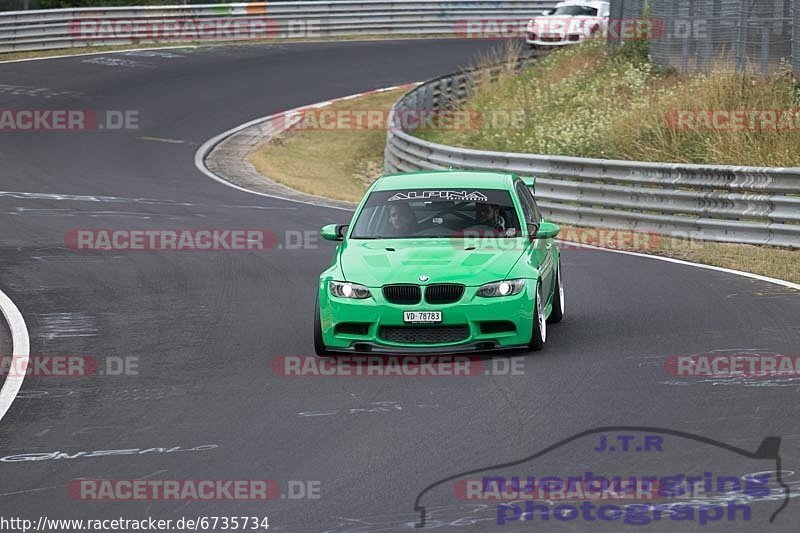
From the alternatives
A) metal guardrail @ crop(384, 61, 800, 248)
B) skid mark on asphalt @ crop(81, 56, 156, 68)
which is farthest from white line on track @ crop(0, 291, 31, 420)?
skid mark on asphalt @ crop(81, 56, 156, 68)

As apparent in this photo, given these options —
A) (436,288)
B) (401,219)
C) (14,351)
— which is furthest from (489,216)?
(14,351)

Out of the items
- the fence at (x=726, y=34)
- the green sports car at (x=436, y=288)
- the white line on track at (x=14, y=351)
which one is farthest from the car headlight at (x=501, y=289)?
the fence at (x=726, y=34)

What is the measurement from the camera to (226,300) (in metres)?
14.0

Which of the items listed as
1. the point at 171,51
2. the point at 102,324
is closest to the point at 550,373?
the point at 102,324

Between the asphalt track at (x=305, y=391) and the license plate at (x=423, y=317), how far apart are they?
0.68 meters

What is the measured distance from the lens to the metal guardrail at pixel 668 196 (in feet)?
58.0

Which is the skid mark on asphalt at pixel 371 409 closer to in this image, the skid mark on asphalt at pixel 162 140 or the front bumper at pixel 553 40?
the skid mark on asphalt at pixel 162 140

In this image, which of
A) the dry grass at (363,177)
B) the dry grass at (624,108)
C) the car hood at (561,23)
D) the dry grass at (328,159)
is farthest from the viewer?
the car hood at (561,23)

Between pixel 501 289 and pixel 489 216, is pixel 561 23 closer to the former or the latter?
pixel 489 216

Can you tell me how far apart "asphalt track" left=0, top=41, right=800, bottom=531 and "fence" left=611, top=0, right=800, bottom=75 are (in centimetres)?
989

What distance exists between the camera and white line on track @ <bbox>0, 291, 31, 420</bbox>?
9.81 metres

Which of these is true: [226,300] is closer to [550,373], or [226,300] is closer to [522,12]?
[550,373]

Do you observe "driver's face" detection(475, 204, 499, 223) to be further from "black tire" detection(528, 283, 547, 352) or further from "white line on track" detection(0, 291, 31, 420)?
"white line on track" detection(0, 291, 31, 420)

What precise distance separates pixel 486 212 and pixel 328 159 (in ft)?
64.8
